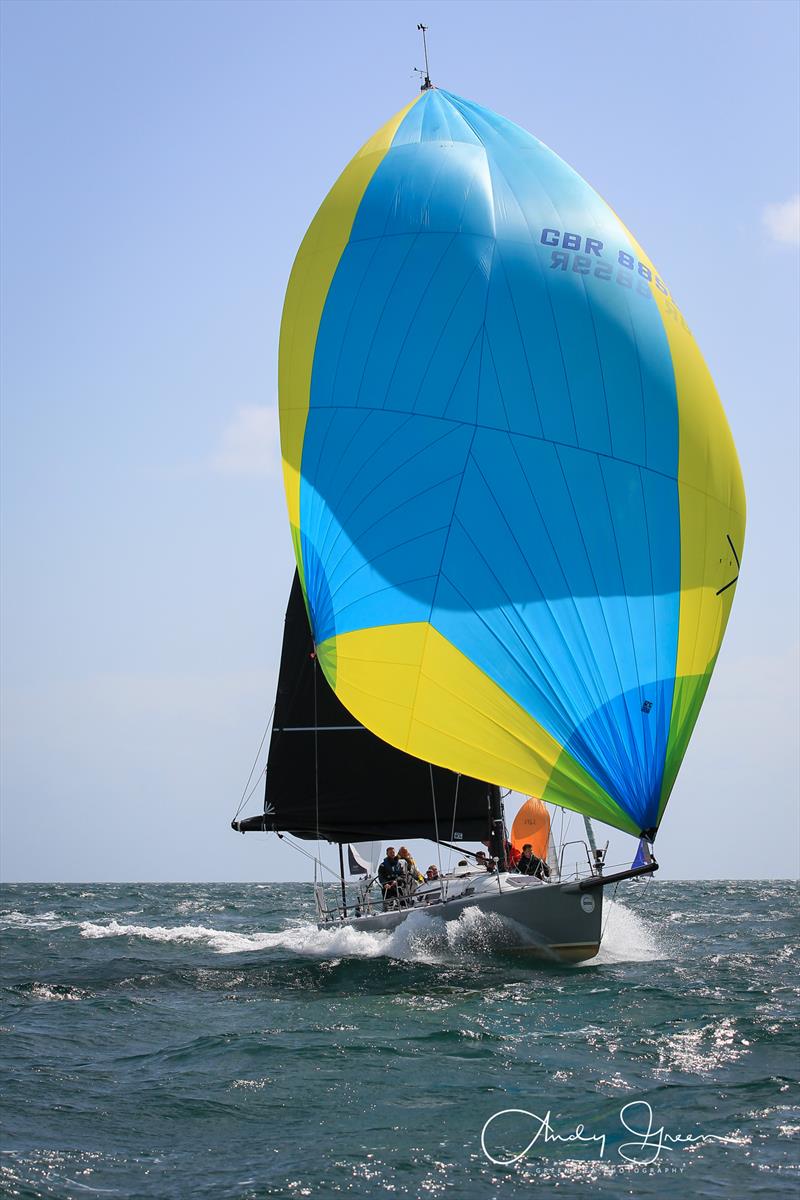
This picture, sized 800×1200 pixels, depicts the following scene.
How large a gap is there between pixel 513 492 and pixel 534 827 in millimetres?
8972

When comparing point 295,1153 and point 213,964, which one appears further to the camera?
point 213,964

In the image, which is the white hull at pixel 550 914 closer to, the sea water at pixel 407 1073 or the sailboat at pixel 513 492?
the sailboat at pixel 513 492

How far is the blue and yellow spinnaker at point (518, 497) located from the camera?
500 inches

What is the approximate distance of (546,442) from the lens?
42.6 feet

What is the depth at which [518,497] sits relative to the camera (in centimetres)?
1292

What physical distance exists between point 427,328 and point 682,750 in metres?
5.23

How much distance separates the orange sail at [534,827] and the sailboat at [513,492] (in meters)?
5.41

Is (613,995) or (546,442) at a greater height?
(546,442)

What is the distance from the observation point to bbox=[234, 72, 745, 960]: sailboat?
1272 cm

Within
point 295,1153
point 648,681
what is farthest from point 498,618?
point 295,1153

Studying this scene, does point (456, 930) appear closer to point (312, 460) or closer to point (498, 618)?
point (498, 618)
